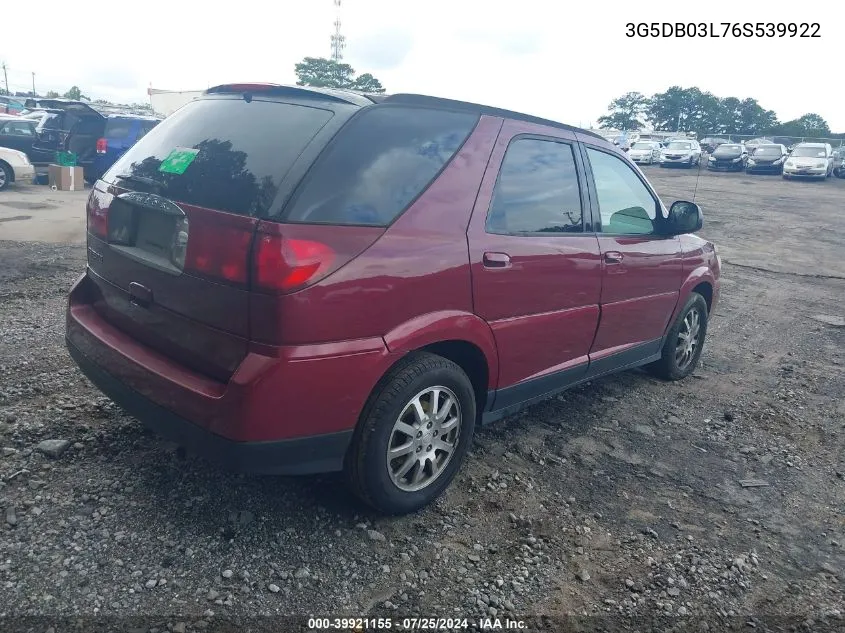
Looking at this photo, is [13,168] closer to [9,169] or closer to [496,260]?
[9,169]

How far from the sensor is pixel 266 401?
2420 mm

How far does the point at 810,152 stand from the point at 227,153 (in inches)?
1374

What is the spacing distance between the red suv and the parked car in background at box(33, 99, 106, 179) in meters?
14.0

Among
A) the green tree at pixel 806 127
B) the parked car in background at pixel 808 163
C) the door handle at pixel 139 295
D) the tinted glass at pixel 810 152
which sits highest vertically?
the green tree at pixel 806 127

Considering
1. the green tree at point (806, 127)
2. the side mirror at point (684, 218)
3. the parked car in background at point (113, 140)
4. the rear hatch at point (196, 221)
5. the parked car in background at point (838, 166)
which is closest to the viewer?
the rear hatch at point (196, 221)

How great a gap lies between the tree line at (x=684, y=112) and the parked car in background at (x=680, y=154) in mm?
53042

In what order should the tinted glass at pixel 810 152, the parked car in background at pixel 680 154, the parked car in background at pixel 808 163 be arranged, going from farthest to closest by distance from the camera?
1. the parked car in background at pixel 680 154
2. the tinted glass at pixel 810 152
3. the parked car in background at pixel 808 163

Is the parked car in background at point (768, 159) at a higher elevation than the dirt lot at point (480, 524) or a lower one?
higher

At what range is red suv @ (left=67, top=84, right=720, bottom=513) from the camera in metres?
2.45

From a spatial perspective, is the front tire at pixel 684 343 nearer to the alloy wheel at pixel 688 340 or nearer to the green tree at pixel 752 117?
the alloy wheel at pixel 688 340

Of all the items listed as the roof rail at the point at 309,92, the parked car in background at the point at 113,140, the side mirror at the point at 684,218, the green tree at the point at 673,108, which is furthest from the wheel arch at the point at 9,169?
the green tree at the point at 673,108

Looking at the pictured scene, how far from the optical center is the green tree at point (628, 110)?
8850 centimetres

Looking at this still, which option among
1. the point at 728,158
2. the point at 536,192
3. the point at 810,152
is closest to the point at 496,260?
the point at 536,192

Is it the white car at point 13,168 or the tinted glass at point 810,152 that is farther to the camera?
the tinted glass at point 810,152
